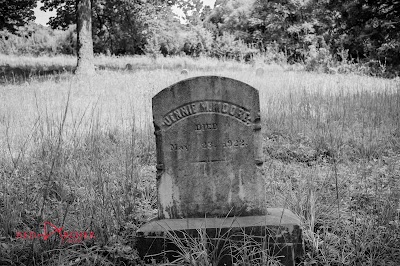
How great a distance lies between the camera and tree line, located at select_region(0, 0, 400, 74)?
13.9 meters

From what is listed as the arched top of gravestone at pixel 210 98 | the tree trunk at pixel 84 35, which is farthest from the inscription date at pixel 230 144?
the tree trunk at pixel 84 35

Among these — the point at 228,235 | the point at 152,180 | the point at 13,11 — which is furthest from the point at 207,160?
the point at 13,11

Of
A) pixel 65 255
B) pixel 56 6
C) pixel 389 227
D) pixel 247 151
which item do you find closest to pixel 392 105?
pixel 389 227

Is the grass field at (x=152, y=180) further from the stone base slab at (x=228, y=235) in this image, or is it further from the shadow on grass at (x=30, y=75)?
the shadow on grass at (x=30, y=75)

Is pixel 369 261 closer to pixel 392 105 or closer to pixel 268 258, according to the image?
pixel 268 258

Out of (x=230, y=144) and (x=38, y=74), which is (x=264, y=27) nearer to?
(x=38, y=74)

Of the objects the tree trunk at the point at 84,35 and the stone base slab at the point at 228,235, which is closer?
the stone base slab at the point at 228,235

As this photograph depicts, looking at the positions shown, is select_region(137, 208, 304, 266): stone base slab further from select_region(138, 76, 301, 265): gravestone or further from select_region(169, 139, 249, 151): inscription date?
select_region(169, 139, 249, 151): inscription date

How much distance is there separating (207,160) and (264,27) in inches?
1158

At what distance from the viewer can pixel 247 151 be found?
111 inches

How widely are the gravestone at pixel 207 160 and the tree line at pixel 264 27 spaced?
6.93 meters

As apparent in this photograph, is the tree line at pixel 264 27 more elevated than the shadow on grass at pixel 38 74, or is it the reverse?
the tree line at pixel 264 27

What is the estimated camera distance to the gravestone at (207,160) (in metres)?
2.76

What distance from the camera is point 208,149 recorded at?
9.29ft
